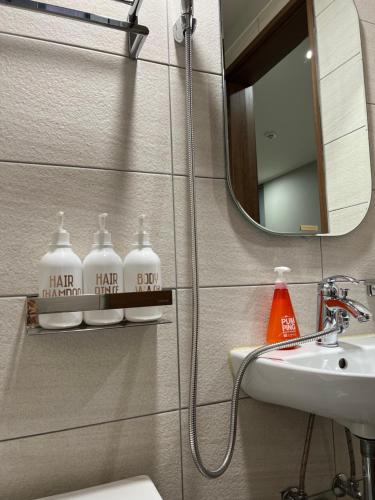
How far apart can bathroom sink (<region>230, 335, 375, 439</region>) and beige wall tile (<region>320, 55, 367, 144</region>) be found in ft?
1.97

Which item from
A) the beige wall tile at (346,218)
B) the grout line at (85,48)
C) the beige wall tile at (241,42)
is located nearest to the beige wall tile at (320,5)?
the beige wall tile at (241,42)

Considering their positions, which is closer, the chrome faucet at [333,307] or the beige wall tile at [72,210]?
the beige wall tile at [72,210]

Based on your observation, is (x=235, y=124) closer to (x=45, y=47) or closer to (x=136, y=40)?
(x=136, y=40)

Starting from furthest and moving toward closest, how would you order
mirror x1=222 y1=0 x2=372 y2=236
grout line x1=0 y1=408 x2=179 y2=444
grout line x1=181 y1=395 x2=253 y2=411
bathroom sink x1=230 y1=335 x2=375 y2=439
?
mirror x1=222 y1=0 x2=372 y2=236 → grout line x1=181 y1=395 x2=253 y2=411 → grout line x1=0 y1=408 x2=179 y2=444 → bathroom sink x1=230 y1=335 x2=375 y2=439

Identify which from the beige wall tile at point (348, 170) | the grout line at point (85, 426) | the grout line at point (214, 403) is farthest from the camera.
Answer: the beige wall tile at point (348, 170)

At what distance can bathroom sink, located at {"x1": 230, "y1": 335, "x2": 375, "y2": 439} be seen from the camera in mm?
643

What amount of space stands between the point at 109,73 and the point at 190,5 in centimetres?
24

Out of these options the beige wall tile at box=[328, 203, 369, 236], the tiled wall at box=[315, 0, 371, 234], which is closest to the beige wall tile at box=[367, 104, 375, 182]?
the tiled wall at box=[315, 0, 371, 234]

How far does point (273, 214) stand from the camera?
3.29 ft

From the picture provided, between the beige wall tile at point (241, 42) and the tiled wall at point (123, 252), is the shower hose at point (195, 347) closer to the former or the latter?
the tiled wall at point (123, 252)

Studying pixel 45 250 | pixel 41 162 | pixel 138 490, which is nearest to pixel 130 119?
pixel 41 162

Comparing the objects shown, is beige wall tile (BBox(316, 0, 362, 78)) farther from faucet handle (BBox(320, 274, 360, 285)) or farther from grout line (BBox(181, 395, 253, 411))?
grout line (BBox(181, 395, 253, 411))

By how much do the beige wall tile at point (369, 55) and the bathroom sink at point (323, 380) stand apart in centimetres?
73

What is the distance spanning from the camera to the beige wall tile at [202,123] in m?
0.94
